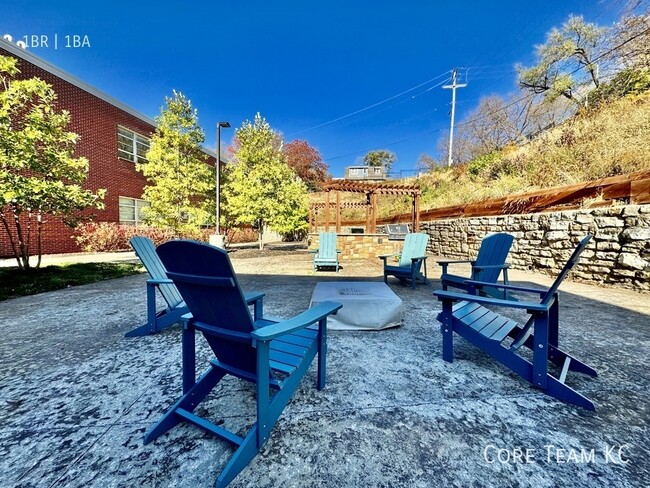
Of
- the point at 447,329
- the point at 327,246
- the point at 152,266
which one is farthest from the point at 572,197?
the point at 152,266

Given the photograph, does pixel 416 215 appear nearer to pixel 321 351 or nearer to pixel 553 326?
pixel 553 326

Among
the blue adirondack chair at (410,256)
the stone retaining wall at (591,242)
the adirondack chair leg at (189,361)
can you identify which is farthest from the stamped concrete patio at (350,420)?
the stone retaining wall at (591,242)

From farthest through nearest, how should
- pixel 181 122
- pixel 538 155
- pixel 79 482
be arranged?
pixel 181 122 < pixel 538 155 < pixel 79 482

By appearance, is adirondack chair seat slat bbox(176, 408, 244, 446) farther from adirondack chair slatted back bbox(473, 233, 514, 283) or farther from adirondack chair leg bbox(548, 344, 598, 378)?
adirondack chair slatted back bbox(473, 233, 514, 283)

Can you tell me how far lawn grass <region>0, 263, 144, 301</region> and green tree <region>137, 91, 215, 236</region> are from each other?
12.0 ft

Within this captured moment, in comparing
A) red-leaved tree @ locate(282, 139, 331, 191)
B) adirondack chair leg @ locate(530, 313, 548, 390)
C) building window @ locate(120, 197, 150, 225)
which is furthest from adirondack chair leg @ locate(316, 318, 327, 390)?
red-leaved tree @ locate(282, 139, 331, 191)

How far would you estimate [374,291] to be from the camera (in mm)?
3309

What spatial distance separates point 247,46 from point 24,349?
50.5ft

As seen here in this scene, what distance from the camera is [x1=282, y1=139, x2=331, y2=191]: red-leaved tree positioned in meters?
29.8

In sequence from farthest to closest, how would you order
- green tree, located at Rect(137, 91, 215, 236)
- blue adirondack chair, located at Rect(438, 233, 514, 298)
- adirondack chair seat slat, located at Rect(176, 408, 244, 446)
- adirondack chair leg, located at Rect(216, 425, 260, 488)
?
green tree, located at Rect(137, 91, 215, 236)
blue adirondack chair, located at Rect(438, 233, 514, 298)
adirondack chair seat slat, located at Rect(176, 408, 244, 446)
adirondack chair leg, located at Rect(216, 425, 260, 488)

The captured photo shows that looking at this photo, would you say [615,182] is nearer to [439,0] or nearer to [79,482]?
[79,482]

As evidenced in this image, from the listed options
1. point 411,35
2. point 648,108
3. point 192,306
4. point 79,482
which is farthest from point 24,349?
point 411,35

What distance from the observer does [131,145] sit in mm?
13000

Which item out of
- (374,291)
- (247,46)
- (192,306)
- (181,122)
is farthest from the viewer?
(247,46)
